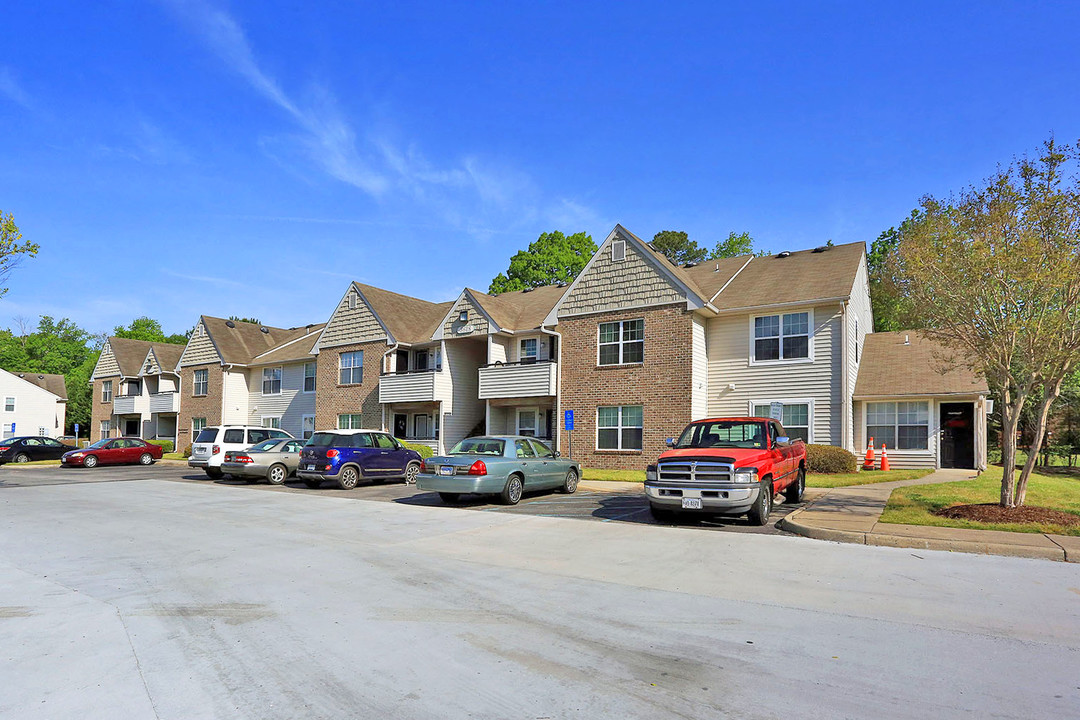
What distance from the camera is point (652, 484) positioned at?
513 inches

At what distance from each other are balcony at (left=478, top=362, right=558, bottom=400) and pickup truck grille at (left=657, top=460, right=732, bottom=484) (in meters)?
14.9

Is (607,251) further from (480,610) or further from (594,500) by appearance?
(480,610)

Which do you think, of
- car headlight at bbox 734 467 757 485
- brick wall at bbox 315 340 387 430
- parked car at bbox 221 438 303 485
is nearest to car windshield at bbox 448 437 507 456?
car headlight at bbox 734 467 757 485

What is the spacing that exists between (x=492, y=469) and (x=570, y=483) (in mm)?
3618

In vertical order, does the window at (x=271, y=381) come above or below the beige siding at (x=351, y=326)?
below

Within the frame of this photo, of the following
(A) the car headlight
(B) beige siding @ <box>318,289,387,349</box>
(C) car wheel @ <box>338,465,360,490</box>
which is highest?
(B) beige siding @ <box>318,289,387,349</box>

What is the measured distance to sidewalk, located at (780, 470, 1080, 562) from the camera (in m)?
10.1

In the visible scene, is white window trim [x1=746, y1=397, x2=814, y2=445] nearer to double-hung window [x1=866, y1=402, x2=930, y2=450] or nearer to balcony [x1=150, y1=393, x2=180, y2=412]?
double-hung window [x1=866, y1=402, x2=930, y2=450]

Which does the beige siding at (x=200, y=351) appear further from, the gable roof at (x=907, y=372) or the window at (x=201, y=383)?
the gable roof at (x=907, y=372)

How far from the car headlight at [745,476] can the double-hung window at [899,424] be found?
14251 millimetres

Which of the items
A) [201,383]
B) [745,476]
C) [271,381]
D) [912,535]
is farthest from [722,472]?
[201,383]

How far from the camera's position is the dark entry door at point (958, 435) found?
2452 centimetres

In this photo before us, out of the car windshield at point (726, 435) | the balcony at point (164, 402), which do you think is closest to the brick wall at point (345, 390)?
the balcony at point (164, 402)

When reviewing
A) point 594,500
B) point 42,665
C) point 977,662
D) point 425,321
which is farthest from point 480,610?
point 425,321
